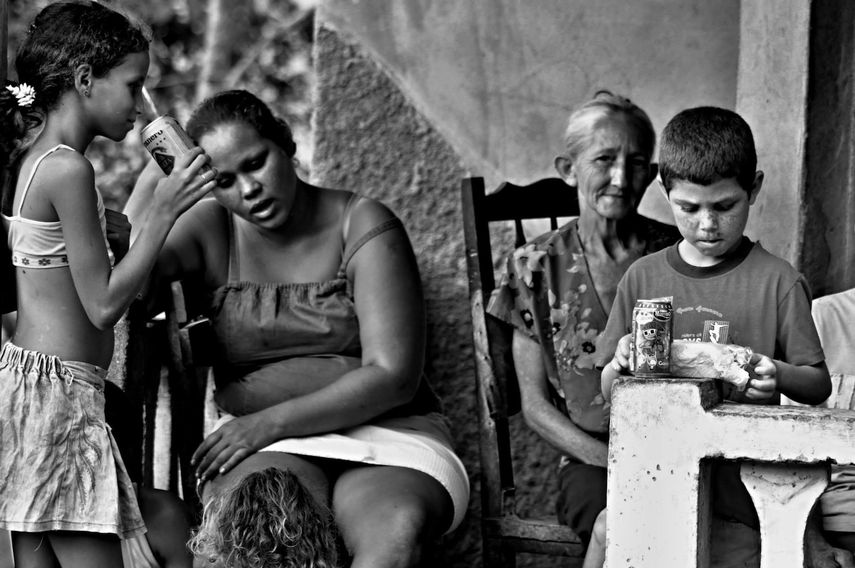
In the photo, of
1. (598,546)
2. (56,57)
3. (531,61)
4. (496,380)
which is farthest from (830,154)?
(56,57)

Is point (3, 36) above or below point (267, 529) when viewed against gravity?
above

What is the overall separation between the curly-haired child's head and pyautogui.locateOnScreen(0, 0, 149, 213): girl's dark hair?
849 mm

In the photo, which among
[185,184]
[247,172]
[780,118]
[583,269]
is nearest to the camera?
[185,184]

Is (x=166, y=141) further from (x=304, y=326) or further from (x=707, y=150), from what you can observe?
(x=707, y=150)

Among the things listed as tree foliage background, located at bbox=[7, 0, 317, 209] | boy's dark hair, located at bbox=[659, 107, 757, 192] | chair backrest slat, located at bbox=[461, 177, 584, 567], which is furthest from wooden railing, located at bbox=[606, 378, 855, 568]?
tree foliage background, located at bbox=[7, 0, 317, 209]

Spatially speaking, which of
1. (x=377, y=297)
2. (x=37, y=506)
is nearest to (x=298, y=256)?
(x=377, y=297)

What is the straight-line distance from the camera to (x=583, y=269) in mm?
3283

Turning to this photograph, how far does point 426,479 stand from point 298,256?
2.39 feet

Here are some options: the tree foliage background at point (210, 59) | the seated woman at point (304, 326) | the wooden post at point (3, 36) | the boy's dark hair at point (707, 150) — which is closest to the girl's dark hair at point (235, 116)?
the seated woman at point (304, 326)

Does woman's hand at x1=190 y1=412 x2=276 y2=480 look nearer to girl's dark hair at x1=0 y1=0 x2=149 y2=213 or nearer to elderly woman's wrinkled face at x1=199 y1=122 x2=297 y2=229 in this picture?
elderly woman's wrinkled face at x1=199 y1=122 x2=297 y2=229

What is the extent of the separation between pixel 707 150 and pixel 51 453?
5.04ft

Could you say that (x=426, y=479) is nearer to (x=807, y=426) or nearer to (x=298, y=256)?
(x=298, y=256)

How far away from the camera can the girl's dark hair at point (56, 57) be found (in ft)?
8.84

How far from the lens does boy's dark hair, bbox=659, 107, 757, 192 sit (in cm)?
256
